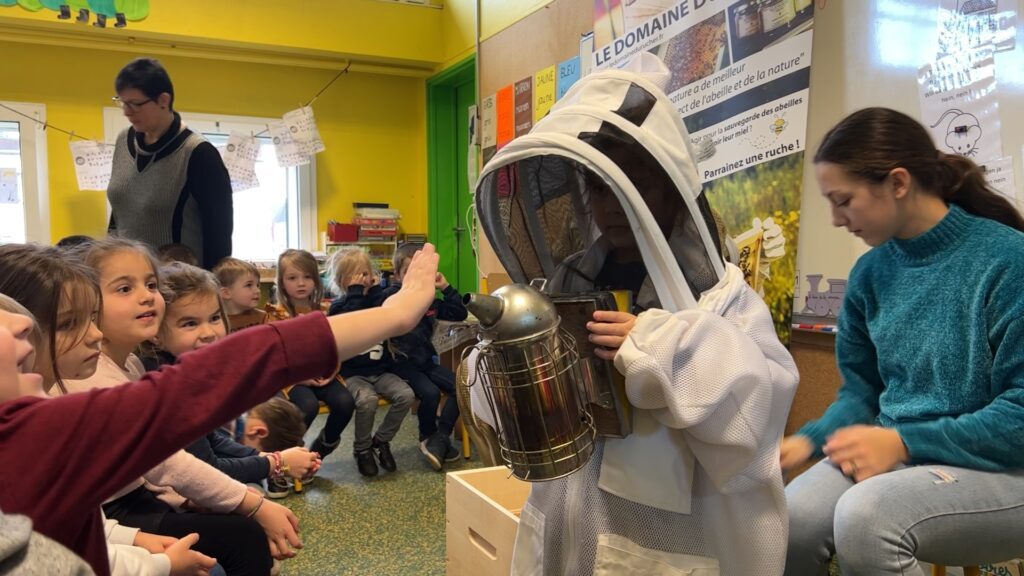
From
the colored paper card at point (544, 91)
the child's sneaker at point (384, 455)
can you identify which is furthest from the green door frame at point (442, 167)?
the child's sneaker at point (384, 455)

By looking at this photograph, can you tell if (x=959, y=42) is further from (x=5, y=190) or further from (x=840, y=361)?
(x=5, y=190)

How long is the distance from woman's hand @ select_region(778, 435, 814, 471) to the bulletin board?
0.94 m

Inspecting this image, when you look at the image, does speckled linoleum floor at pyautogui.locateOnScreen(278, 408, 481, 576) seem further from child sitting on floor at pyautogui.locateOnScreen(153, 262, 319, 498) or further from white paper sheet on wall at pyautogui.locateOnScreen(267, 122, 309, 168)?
white paper sheet on wall at pyautogui.locateOnScreen(267, 122, 309, 168)

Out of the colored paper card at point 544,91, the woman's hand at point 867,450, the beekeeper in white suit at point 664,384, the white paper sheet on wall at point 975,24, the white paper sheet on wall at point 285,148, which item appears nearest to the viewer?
the beekeeper in white suit at point 664,384

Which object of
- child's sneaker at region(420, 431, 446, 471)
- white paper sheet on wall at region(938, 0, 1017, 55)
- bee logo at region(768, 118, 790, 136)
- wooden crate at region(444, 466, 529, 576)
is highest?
white paper sheet on wall at region(938, 0, 1017, 55)

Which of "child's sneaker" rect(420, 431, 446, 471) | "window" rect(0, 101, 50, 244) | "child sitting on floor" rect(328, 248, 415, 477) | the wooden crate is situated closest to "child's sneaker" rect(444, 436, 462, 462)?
"child's sneaker" rect(420, 431, 446, 471)

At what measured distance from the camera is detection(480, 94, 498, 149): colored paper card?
4719 mm

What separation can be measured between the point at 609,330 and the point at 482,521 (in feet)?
2.99

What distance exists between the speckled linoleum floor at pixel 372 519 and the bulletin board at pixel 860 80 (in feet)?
5.13

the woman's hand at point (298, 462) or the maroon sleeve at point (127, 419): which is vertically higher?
the maroon sleeve at point (127, 419)

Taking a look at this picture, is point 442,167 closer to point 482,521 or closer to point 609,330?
point 482,521

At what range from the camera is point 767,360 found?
1.21m

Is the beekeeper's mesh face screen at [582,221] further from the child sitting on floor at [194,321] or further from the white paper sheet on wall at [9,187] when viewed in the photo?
the white paper sheet on wall at [9,187]

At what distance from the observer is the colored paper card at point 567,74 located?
381 cm
